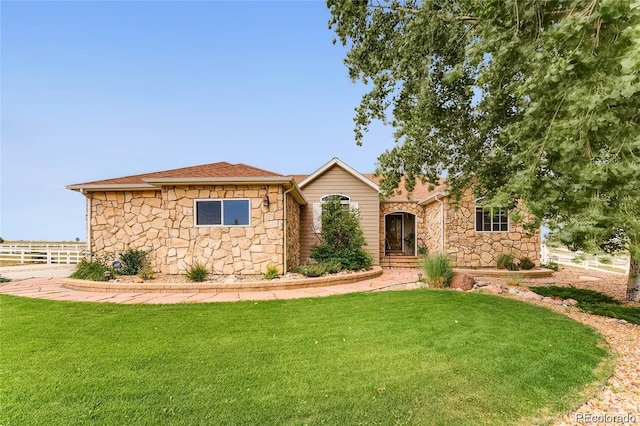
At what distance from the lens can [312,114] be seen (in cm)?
1723

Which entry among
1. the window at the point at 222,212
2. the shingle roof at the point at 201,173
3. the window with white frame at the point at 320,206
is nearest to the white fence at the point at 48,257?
the shingle roof at the point at 201,173

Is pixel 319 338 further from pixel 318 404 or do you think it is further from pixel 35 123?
pixel 35 123

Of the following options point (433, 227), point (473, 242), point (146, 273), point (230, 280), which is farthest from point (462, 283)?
point (146, 273)

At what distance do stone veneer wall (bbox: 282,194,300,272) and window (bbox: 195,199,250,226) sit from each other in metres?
1.67

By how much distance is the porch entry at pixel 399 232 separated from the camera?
56.1 ft

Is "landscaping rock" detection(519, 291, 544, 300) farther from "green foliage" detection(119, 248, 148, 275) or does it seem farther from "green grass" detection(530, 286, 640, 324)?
"green foliage" detection(119, 248, 148, 275)

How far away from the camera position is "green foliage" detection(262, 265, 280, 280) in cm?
955

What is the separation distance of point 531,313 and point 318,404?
17.9 feet

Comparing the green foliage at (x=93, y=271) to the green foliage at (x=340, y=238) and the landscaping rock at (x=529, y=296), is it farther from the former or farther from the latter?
the landscaping rock at (x=529, y=296)

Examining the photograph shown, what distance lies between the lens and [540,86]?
12.6 feet

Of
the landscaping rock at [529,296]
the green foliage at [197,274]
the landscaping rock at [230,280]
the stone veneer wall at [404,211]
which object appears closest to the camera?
the landscaping rock at [529,296]

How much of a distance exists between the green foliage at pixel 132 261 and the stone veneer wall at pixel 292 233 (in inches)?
196

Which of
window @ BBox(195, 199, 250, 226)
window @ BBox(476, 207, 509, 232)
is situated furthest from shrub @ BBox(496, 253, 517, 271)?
window @ BBox(195, 199, 250, 226)

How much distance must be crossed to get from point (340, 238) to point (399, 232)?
21.8 ft
